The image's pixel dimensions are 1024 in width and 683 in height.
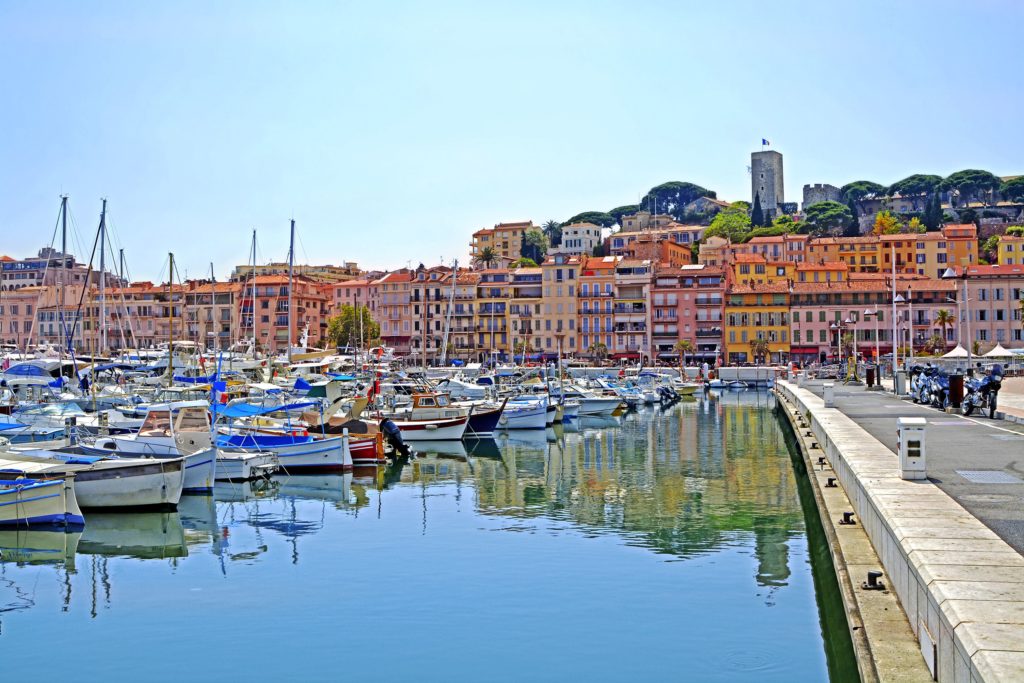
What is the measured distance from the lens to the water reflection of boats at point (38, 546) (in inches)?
853

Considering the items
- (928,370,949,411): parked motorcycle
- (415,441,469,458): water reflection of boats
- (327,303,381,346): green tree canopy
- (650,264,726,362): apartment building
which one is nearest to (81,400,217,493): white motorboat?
(415,441,469,458): water reflection of boats

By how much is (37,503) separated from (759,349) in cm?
9719

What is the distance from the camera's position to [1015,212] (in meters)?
183

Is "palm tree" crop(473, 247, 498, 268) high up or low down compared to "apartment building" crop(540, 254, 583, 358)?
up

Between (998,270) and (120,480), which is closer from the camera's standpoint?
(120,480)

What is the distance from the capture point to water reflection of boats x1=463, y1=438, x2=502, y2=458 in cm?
4125

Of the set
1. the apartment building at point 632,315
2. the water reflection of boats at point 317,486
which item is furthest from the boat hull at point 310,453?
the apartment building at point 632,315

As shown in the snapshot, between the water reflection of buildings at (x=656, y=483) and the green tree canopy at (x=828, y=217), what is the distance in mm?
135713

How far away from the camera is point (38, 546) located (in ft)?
Answer: 74.7

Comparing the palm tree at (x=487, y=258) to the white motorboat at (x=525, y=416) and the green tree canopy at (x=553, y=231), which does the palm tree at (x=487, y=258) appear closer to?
the green tree canopy at (x=553, y=231)

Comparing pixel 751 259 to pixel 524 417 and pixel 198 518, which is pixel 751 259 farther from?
pixel 198 518

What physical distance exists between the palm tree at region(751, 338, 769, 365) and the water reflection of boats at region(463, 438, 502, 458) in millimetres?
72345

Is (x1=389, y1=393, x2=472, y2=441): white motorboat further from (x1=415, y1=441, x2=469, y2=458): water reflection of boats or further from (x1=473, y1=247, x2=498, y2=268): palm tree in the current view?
(x1=473, y1=247, x2=498, y2=268): palm tree

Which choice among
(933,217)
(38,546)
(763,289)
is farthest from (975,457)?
(933,217)
